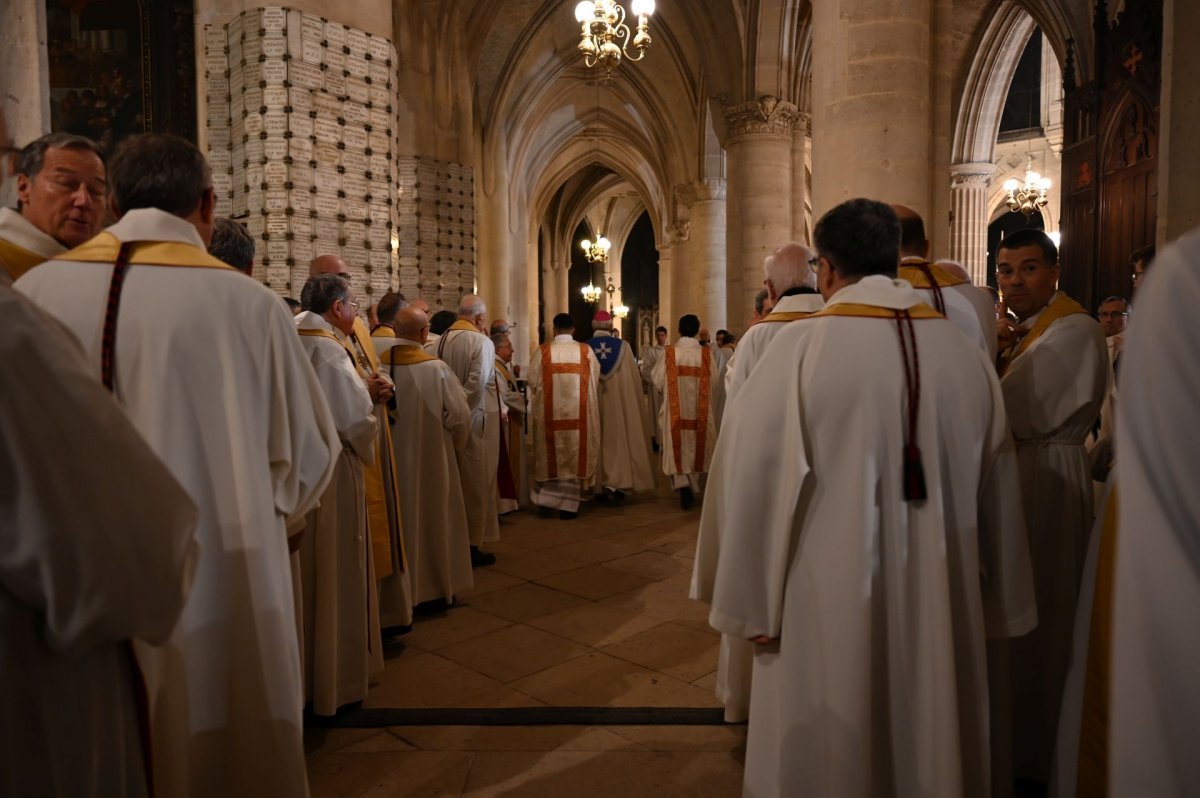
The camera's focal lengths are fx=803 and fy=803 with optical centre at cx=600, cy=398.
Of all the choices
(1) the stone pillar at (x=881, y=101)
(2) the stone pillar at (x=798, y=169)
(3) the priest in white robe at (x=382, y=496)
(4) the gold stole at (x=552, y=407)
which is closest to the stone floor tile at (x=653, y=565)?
(4) the gold stole at (x=552, y=407)

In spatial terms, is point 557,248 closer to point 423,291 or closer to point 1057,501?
point 423,291

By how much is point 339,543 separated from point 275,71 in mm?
2991

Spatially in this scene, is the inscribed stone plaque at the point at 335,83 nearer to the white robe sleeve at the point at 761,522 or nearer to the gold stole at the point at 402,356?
the gold stole at the point at 402,356

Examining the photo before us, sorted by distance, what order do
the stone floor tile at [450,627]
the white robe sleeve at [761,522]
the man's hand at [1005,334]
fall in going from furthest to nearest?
the stone floor tile at [450,627] < the man's hand at [1005,334] < the white robe sleeve at [761,522]

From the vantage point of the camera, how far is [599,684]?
3.88m

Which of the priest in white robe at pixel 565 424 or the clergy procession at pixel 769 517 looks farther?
the priest in white robe at pixel 565 424

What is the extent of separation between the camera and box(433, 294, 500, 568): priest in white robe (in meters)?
6.19

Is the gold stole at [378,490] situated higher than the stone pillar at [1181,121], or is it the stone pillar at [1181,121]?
the stone pillar at [1181,121]

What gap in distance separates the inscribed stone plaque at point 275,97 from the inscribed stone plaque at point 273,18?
0.36m

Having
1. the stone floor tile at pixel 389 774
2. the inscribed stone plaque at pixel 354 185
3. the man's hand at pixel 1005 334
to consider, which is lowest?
the stone floor tile at pixel 389 774

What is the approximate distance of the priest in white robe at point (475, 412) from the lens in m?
6.19

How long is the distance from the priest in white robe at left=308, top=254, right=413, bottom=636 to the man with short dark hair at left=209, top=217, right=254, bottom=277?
87 cm

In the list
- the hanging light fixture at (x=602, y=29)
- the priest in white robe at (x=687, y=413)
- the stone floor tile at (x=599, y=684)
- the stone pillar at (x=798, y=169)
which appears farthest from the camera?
the stone pillar at (x=798, y=169)

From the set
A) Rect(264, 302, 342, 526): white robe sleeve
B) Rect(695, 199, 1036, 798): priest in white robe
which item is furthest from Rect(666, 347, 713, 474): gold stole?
Rect(264, 302, 342, 526): white robe sleeve
